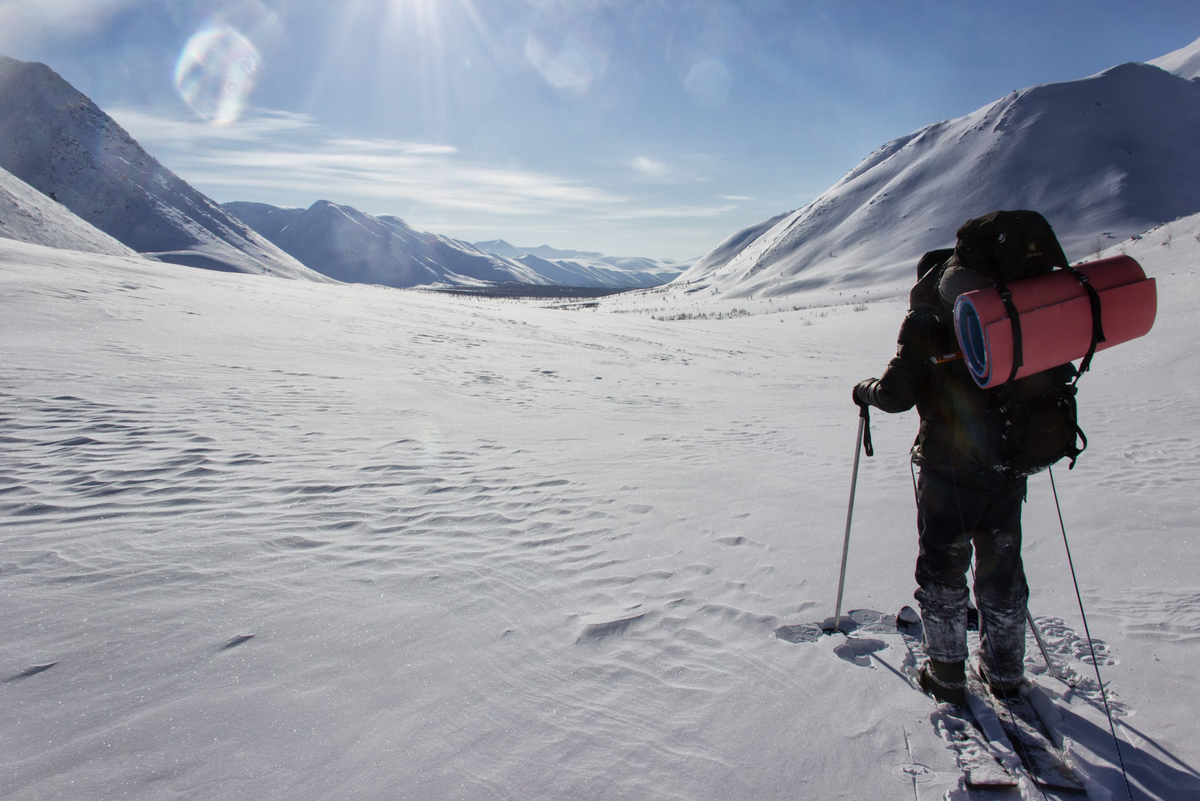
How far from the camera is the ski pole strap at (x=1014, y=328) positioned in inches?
78.7

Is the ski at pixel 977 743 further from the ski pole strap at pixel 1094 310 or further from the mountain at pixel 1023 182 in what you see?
the mountain at pixel 1023 182

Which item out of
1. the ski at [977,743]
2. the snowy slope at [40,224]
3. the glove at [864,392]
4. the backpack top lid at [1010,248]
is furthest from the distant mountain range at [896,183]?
the ski at [977,743]

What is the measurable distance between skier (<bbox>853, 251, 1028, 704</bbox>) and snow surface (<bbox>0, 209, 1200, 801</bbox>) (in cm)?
30

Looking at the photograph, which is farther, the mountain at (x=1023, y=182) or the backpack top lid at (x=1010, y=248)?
the mountain at (x=1023, y=182)

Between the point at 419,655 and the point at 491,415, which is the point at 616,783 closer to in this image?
the point at 419,655

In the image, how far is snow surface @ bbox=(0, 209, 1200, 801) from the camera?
2.12 m

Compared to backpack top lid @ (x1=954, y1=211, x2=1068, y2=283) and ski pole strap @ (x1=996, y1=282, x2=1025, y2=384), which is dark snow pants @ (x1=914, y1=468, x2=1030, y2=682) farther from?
backpack top lid @ (x1=954, y1=211, x2=1068, y2=283)

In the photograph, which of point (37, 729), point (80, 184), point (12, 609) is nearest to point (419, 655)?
point (37, 729)

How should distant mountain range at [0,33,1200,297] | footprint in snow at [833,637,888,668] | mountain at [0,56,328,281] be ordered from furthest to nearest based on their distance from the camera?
mountain at [0,56,328,281]
distant mountain range at [0,33,1200,297]
footprint in snow at [833,637,888,668]

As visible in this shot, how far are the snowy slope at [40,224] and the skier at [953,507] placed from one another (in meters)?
43.2

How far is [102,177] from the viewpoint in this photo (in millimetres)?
86250

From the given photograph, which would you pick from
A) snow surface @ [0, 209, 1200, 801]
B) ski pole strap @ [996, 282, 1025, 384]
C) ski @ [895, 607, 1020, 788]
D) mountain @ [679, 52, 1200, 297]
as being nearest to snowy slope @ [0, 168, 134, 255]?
snow surface @ [0, 209, 1200, 801]

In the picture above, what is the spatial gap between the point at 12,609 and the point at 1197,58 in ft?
503

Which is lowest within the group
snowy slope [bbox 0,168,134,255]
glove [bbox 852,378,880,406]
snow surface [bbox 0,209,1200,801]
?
snow surface [bbox 0,209,1200,801]
